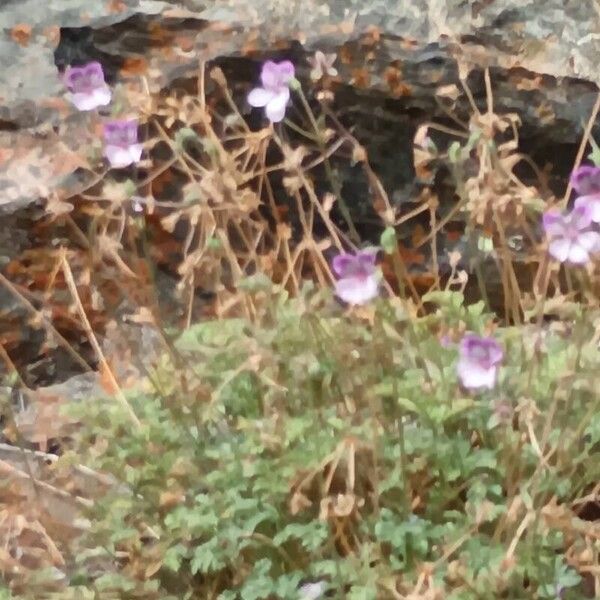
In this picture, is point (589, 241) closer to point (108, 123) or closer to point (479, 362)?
point (479, 362)

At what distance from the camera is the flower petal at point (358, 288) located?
2.79 feet

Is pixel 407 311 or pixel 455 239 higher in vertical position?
pixel 407 311

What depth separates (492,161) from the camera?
1048 millimetres

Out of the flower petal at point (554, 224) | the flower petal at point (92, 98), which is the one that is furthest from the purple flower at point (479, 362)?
the flower petal at point (92, 98)

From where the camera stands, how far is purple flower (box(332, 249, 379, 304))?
33.5 inches

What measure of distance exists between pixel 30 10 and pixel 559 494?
1109 mm

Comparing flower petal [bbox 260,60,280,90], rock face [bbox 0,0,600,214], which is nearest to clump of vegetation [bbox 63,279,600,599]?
flower petal [bbox 260,60,280,90]

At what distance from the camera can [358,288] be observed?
Answer: 86 centimetres

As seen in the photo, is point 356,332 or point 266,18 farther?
point 266,18

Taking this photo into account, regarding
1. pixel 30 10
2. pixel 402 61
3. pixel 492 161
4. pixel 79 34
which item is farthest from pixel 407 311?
pixel 30 10

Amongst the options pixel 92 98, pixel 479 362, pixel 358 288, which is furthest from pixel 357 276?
pixel 92 98

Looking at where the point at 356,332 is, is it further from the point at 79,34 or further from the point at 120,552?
the point at 79,34

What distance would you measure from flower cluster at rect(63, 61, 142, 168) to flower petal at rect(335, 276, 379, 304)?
28cm

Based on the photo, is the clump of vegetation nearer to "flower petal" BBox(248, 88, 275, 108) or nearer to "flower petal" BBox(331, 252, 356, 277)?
"flower petal" BBox(331, 252, 356, 277)
